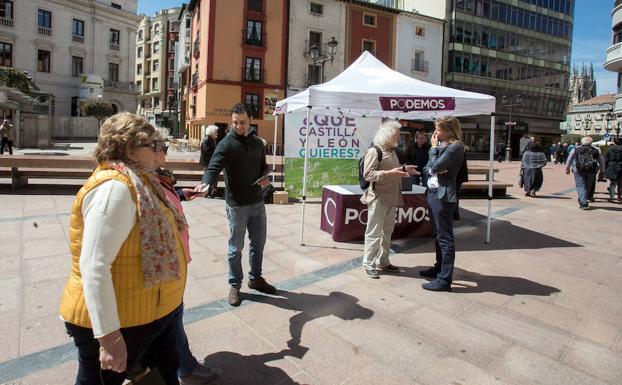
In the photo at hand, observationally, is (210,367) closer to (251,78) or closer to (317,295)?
(317,295)

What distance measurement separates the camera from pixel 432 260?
5.32 m

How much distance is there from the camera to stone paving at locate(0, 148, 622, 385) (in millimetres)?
2746

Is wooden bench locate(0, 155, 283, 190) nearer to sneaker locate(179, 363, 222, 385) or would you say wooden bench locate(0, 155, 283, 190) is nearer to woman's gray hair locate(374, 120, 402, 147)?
woman's gray hair locate(374, 120, 402, 147)

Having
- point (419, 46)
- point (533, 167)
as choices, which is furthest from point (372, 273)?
point (419, 46)

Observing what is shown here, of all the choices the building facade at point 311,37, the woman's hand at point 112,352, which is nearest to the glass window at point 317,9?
the building facade at point 311,37

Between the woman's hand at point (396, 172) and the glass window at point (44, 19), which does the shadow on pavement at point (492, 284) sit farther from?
the glass window at point (44, 19)

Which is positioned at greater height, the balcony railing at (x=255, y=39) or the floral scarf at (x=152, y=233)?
the balcony railing at (x=255, y=39)

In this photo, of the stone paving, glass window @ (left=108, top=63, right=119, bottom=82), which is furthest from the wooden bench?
glass window @ (left=108, top=63, right=119, bottom=82)

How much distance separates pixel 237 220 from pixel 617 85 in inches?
1448

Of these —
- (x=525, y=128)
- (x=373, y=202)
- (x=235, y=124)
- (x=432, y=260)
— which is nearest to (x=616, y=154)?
(x=432, y=260)

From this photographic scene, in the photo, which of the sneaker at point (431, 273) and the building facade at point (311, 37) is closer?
the sneaker at point (431, 273)

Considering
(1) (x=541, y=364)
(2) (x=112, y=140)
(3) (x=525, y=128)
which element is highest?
(3) (x=525, y=128)

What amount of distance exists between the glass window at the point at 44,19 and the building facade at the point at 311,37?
25.8 m

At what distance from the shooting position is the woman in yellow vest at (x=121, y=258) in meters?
1.52
